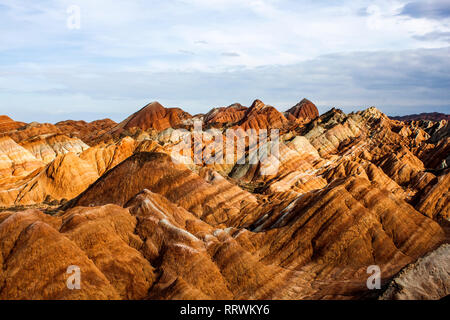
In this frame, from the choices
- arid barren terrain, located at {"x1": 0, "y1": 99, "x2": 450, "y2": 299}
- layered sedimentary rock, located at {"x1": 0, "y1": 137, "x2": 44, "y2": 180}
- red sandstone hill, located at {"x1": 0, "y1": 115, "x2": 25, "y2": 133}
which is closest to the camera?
arid barren terrain, located at {"x1": 0, "y1": 99, "x2": 450, "y2": 299}

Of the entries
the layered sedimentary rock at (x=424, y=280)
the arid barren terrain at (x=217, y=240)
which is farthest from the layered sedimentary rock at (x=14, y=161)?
the layered sedimentary rock at (x=424, y=280)

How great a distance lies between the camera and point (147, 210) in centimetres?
4062

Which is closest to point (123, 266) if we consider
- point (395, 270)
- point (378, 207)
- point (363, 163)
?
point (395, 270)

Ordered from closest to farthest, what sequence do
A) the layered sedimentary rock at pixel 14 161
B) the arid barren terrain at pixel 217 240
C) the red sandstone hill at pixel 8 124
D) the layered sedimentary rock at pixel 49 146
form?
the arid barren terrain at pixel 217 240 → the layered sedimentary rock at pixel 14 161 → the layered sedimentary rock at pixel 49 146 → the red sandstone hill at pixel 8 124

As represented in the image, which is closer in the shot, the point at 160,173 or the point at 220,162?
the point at 160,173

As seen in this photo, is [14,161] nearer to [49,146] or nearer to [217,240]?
[49,146]

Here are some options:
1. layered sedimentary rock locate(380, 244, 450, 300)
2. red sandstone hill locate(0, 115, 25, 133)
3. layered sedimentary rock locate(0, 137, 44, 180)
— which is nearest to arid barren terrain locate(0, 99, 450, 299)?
layered sedimentary rock locate(380, 244, 450, 300)

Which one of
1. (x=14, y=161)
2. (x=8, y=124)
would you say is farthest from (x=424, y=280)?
(x=8, y=124)

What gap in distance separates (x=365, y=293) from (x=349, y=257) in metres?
7.95

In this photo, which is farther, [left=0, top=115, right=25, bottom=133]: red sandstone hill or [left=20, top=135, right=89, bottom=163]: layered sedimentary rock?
[left=0, top=115, right=25, bottom=133]: red sandstone hill

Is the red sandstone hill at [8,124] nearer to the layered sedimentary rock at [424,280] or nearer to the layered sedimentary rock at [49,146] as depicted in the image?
the layered sedimentary rock at [49,146]

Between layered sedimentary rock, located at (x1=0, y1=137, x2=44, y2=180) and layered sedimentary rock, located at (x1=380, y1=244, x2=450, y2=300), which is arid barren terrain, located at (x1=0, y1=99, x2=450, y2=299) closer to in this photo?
layered sedimentary rock, located at (x1=380, y1=244, x2=450, y2=300)
